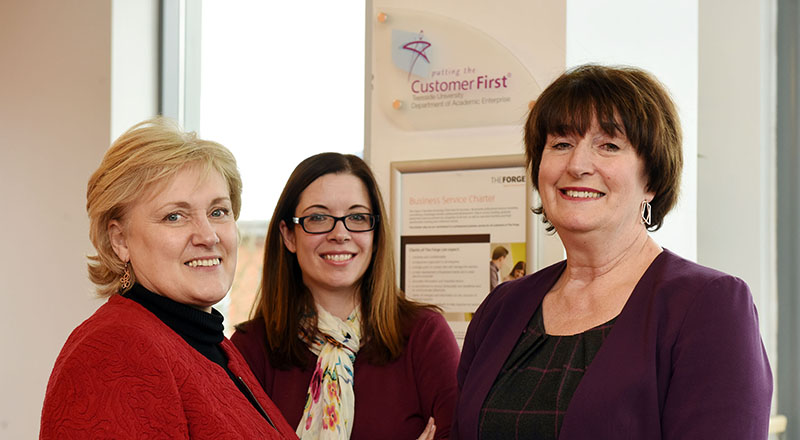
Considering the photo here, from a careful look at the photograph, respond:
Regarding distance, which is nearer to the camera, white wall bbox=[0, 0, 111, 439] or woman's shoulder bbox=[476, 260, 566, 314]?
woman's shoulder bbox=[476, 260, 566, 314]

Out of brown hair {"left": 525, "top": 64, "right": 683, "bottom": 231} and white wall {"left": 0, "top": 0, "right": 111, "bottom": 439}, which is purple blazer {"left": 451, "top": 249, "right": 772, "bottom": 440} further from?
white wall {"left": 0, "top": 0, "right": 111, "bottom": 439}

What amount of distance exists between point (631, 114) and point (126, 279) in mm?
1214

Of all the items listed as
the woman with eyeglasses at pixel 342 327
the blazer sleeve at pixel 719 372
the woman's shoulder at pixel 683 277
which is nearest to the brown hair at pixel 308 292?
the woman with eyeglasses at pixel 342 327

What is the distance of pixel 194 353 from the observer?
1.88m

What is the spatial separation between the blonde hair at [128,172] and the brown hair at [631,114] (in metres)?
0.84

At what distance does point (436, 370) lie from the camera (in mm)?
2512

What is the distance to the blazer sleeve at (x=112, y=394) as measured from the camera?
154 centimetres

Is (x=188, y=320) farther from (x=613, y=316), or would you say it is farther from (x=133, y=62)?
(x=133, y=62)

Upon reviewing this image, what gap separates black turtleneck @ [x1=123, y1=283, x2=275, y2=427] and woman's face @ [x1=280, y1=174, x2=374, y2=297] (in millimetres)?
582

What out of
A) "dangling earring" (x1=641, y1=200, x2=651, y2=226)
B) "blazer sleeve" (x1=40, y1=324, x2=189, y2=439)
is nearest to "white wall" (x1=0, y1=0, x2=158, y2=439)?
Result: "blazer sleeve" (x1=40, y1=324, x2=189, y2=439)

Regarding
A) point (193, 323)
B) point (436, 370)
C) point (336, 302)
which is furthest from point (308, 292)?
point (193, 323)

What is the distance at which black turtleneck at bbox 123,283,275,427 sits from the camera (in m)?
1.89

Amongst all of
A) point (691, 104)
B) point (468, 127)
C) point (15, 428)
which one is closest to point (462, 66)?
point (468, 127)

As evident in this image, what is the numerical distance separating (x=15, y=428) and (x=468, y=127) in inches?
108
